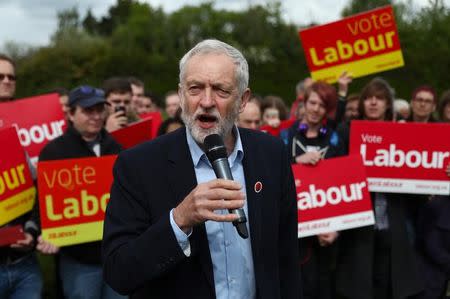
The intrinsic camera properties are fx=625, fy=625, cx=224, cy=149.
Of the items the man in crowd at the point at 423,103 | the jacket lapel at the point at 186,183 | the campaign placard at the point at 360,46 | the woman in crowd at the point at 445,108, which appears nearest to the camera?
the jacket lapel at the point at 186,183

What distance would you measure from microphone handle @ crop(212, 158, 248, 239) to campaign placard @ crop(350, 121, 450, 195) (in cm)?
327

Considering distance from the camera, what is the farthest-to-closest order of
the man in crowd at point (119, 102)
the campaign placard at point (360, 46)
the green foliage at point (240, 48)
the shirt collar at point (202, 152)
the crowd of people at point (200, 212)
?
the green foliage at point (240, 48)
the campaign placard at point (360, 46)
the man in crowd at point (119, 102)
the shirt collar at point (202, 152)
the crowd of people at point (200, 212)

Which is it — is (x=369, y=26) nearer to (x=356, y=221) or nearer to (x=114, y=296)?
(x=356, y=221)

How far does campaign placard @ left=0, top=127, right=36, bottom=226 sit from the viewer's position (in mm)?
4293

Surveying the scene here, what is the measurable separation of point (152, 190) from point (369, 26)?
4978 mm

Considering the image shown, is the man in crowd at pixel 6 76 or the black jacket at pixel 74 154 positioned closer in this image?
the black jacket at pixel 74 154

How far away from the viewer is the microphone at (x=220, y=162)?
1.93m

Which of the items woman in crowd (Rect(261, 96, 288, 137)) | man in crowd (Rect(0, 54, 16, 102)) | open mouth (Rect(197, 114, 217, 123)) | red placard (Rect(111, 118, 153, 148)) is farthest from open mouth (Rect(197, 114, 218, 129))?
woman in crowd (Rect(261, 96, 288, 137))

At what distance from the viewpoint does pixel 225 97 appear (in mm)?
2275

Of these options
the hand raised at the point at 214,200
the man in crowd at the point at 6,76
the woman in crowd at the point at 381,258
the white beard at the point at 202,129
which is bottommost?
the woman in crowd at the point at 381,258

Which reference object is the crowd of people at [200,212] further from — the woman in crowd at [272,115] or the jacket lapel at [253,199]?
the woman in crowd at [272,115]

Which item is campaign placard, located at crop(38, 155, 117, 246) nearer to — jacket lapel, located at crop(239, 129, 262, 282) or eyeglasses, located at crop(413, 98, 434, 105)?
jacket lapel, located at crop(239, 129, 262, 282)

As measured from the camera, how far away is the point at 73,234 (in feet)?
14.5

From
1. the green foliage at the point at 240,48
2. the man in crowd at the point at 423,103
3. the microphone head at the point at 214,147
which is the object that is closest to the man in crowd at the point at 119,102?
the man in crowd at the point at 423,103
